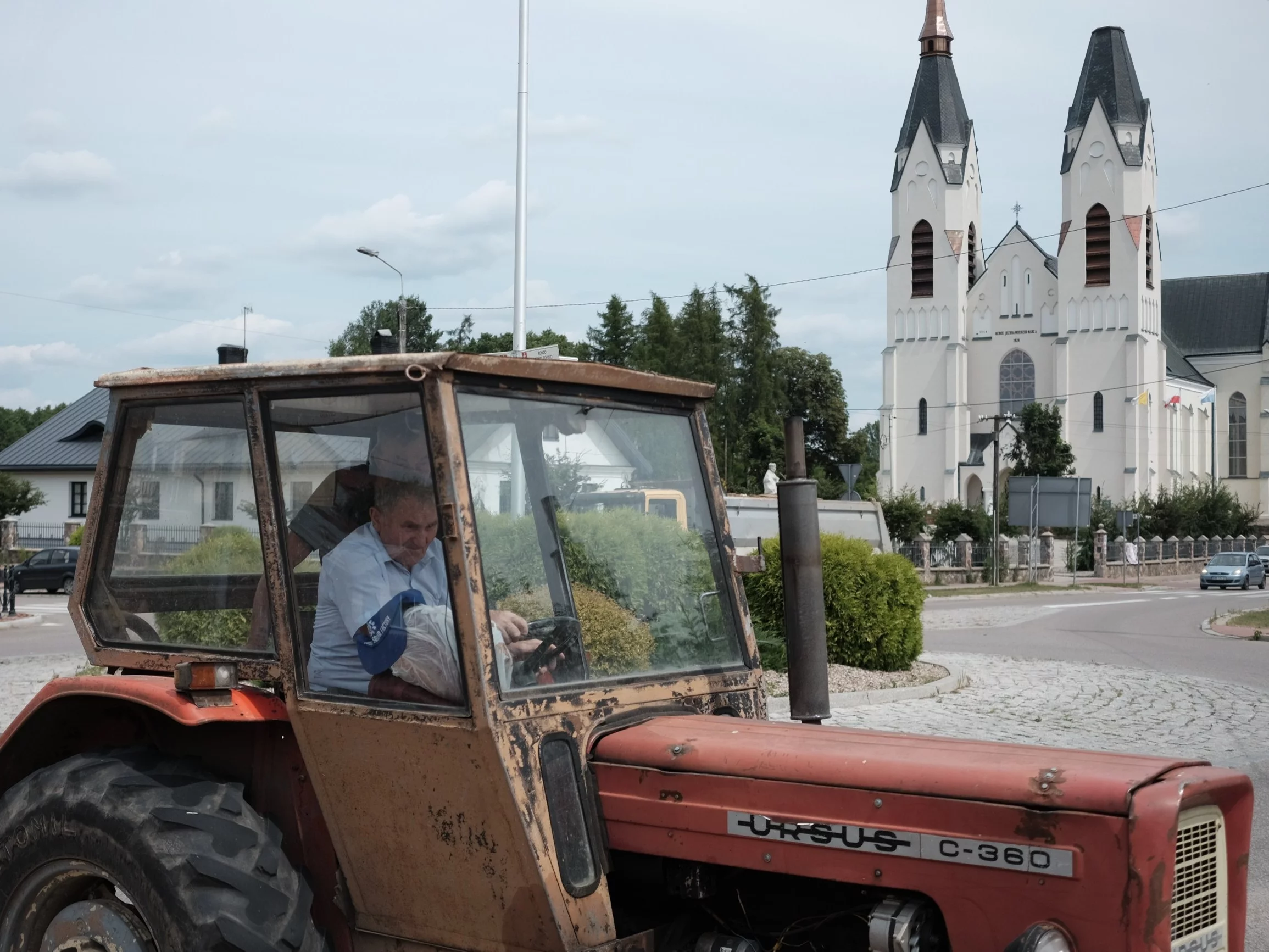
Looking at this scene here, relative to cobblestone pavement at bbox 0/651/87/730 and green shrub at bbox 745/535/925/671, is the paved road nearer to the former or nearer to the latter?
green shrub at bbox 745/535/925/671

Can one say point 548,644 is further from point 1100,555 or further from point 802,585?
point 1100,555

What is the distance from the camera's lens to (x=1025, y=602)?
3859 cm

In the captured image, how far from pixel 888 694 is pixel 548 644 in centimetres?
1162

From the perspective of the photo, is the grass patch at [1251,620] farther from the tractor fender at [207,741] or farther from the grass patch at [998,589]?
the tractor fender at [207,741]

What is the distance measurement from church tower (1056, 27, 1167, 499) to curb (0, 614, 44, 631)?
68.4 meters

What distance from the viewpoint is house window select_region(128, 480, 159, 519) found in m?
4.19

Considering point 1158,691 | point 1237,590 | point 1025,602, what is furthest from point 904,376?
point 1158,691

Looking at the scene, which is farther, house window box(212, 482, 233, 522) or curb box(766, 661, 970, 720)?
curb box(766, 661, 970, 720)

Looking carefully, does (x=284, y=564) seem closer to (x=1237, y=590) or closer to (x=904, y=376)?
(x=1237, y=590)

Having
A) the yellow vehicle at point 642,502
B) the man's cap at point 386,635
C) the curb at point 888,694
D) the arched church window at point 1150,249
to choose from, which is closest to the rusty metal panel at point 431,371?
the yellow vehicle at point 642,502

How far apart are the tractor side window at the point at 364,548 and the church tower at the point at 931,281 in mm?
86424

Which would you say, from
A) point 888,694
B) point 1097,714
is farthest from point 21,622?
point 1097,714

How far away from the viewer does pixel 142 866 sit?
11.7ft

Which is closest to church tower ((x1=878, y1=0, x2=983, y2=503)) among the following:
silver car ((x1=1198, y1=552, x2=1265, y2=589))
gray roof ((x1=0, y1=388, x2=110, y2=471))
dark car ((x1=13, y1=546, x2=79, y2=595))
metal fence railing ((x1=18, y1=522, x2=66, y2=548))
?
silver car ((x1=1198, y1=552, x2=1265, y2=589))
